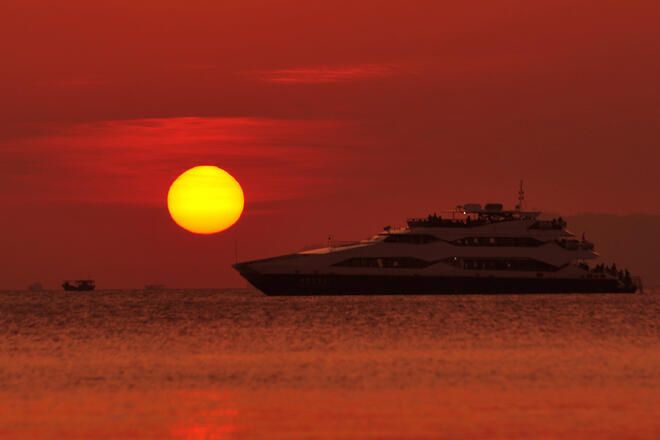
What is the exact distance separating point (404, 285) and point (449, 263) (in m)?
5.69

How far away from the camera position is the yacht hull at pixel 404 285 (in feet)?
382

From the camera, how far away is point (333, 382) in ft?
119

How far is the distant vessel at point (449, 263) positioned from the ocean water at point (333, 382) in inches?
1780

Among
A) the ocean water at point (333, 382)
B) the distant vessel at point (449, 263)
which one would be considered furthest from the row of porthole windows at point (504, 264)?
the ocean water at point (333, 382)

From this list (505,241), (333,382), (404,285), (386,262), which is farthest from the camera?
(505,241)

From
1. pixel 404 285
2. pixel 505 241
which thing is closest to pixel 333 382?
pixel 404 285

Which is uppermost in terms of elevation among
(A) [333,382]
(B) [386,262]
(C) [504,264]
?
(B) [386,262]

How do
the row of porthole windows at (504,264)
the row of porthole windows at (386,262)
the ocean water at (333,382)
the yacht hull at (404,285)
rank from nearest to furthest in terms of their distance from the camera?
1. the ocean water at (333,382)
2. the yacht hull at (404,285)
3. the row of porthole windows at (386,262)
4. the row of porthole windows at (504,264)

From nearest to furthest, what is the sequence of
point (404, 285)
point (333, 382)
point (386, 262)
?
1. point (333, 382)
2. point (404, 285)
3. point (386, 262)

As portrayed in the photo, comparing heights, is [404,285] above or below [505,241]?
below

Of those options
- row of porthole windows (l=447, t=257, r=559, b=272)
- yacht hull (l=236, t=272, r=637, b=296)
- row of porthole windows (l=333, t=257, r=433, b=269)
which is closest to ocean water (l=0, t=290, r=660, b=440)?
yacht hull (l=236, t=272, r=637, b=296)

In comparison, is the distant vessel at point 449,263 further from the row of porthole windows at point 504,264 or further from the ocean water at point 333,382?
the ocean water at point 333,382

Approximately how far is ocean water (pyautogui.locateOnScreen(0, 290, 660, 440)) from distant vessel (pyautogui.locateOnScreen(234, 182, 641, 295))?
45.2m

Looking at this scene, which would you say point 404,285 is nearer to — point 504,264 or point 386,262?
point 386,262
